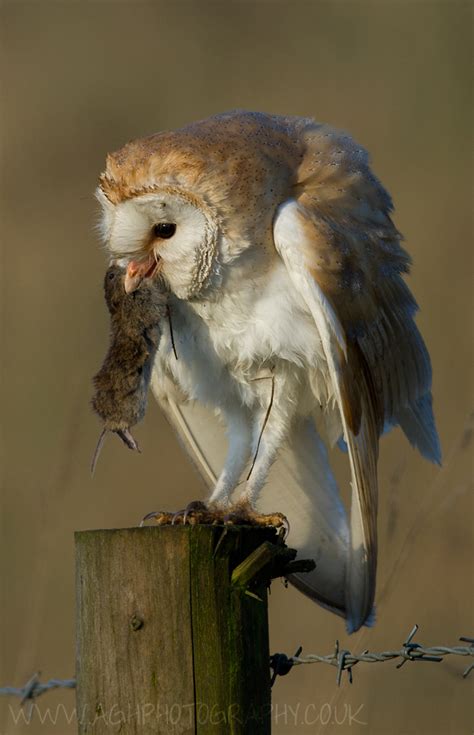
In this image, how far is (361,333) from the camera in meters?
3.19

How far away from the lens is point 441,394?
219 inches

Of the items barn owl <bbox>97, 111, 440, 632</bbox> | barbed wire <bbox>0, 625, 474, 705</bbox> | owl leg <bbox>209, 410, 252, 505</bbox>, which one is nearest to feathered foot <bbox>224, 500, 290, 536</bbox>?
barn owl <bbox>97, 111, 440, 632</bbox>

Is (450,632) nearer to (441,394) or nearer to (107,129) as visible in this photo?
(441,394)

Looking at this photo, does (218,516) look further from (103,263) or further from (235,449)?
(103,263)

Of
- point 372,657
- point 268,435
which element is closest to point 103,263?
point 268,435

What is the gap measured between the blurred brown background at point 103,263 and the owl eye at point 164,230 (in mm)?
514

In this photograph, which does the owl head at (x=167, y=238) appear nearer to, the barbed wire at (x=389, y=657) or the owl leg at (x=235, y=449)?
the owl leg at (x=235, y=449)

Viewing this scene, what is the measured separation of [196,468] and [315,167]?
1.12 m

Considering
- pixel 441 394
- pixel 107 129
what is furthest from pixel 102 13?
pixel 441 394

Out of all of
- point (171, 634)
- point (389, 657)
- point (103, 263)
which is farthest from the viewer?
point (103, 263)

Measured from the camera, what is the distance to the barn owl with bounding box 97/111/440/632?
3029 millimetres

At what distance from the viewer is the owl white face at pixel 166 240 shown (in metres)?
3.04

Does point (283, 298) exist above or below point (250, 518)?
above

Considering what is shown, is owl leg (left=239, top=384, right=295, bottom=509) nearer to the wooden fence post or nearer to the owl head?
the owl head
